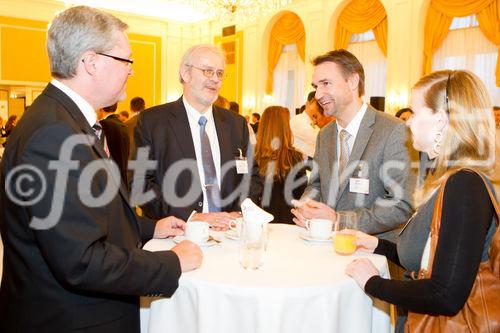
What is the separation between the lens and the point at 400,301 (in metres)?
1.41

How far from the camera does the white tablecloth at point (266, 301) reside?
4.74ft

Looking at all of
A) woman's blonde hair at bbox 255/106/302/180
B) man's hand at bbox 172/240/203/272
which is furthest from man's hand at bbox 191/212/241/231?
woman's blonde hair at bbox 255/106/302/180

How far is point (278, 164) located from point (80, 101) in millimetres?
2461

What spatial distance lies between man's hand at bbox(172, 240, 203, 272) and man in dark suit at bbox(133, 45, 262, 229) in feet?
3.26

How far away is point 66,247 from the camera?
1212 mm

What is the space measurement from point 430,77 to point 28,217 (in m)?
1.32

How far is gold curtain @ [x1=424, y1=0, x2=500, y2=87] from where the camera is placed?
7859 millimetres

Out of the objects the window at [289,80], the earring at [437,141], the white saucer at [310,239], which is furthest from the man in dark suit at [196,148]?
the window at [289,80]

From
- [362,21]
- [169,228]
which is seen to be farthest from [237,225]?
[362,21]

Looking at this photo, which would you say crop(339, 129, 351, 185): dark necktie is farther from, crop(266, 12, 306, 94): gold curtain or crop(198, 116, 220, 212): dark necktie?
crop(266, 12, 306, 94): gold curtain

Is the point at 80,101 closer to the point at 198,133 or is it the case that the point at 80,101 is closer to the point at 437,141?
the point at 437,141

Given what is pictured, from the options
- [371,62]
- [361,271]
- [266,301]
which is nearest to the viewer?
[266,301]

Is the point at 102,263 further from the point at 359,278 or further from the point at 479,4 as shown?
the point at 479,4

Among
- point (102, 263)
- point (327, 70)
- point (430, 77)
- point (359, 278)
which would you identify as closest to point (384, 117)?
point (327, 70)
